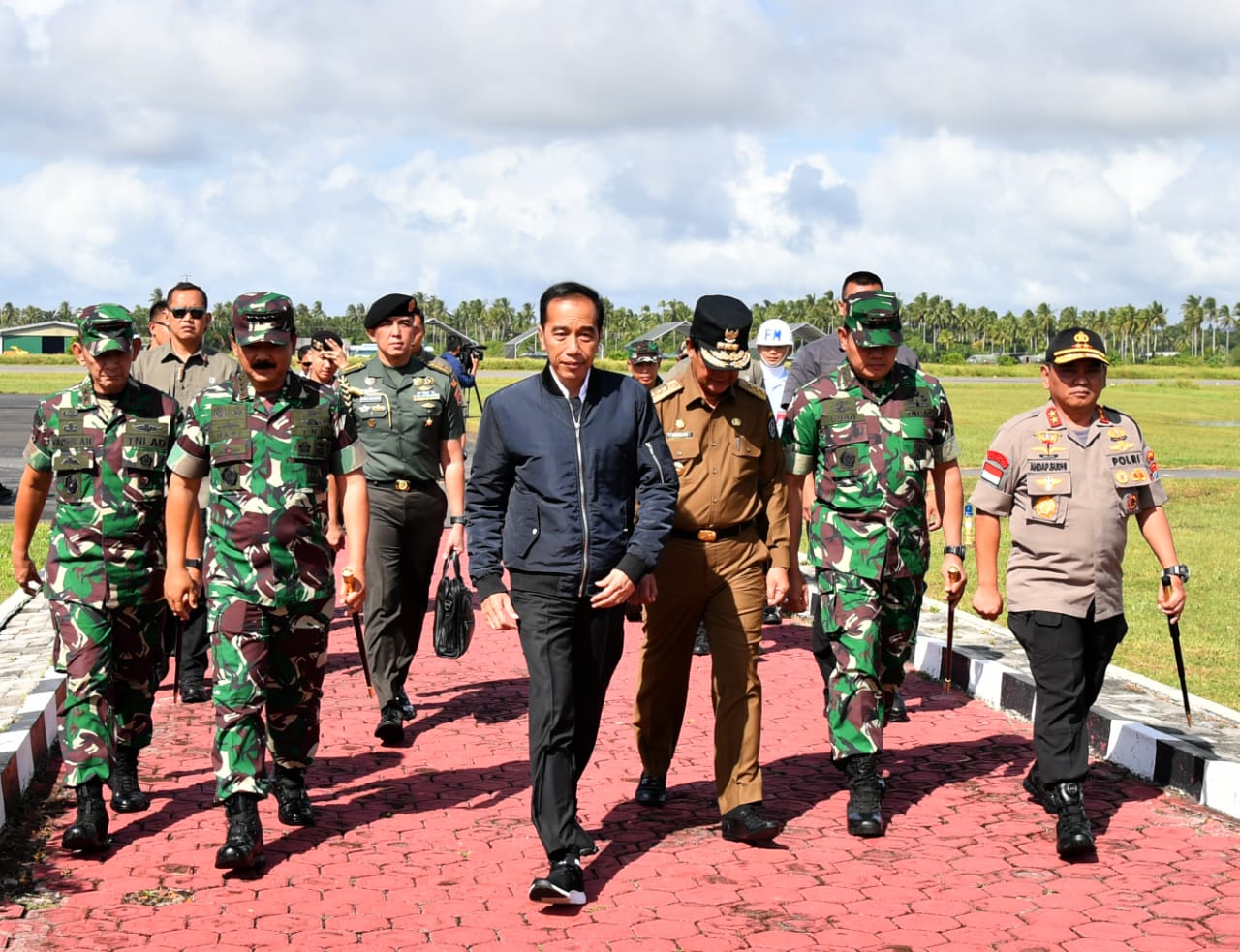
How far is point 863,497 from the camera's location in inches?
251

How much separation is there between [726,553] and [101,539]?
243 cm

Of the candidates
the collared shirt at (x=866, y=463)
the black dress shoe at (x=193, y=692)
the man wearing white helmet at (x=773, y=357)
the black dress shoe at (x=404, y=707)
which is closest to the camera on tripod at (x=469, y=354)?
the man wearing white helmet at (x=773, y=357)

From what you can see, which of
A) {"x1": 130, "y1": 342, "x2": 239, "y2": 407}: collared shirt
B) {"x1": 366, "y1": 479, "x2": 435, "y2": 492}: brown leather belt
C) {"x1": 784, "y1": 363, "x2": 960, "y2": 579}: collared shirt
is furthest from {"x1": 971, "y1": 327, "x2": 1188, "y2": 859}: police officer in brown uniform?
{"x1": 130, "y1": 342, "x2": 239, "y2": 407}: collared shirt

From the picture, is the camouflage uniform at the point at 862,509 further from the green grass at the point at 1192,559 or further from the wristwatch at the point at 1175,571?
the green grass at the point at 1192,559

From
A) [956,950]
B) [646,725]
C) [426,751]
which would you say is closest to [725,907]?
[956,950]

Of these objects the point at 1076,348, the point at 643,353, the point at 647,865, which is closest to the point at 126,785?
the point at 647,865

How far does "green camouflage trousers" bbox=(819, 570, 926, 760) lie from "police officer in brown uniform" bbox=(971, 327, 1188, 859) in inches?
17.2

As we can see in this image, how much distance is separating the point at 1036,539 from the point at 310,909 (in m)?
3.09

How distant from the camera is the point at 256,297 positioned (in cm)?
584

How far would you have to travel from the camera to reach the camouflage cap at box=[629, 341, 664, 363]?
34.2ft

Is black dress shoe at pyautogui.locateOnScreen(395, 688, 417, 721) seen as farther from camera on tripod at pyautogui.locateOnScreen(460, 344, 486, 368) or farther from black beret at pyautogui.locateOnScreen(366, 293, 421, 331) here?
camera on tripod at pyautogui.locateOnScreen(460, 344, 486, 368)

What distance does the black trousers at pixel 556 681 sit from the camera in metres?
5.38

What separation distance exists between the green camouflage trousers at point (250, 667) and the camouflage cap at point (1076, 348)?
2.98m

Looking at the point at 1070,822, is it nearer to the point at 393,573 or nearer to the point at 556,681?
the point at 556,681
